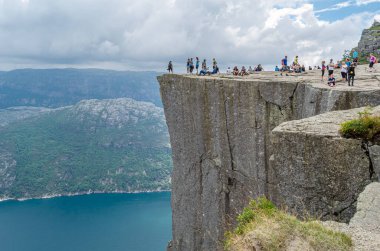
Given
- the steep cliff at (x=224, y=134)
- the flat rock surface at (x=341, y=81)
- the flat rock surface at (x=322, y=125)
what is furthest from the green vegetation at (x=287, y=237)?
the flat rock surface at (x=341, y=81)

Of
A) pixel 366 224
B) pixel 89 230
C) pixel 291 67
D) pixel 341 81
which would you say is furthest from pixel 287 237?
pixel 89 230

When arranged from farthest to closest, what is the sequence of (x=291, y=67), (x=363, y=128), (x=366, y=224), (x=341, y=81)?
(x=291, y=67)
(x=341, y=81)
(x=363, y=128)
(x=366, y=224)

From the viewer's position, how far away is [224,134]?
83.5ft

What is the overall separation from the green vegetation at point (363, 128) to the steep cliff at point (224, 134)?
642 cm

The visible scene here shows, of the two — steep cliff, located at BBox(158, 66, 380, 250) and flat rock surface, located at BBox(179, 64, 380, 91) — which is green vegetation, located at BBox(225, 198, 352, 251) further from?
flat rock surface, located at BBox(179, 64, 380, 91)

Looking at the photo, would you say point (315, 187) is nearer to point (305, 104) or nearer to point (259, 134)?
point (305, 104)

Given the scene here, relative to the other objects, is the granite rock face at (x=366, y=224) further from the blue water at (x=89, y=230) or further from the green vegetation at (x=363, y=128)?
the blue water at (x=89, y=230)

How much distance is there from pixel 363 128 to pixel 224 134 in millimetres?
15019

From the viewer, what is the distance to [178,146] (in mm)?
30391

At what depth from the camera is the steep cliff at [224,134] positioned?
72.5 ft

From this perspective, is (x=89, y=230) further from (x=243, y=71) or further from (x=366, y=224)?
(x=366, y=224)

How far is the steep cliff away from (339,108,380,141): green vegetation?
21.1ft

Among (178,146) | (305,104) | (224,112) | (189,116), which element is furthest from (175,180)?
(305,104)

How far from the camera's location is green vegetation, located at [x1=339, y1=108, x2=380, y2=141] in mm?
10547
